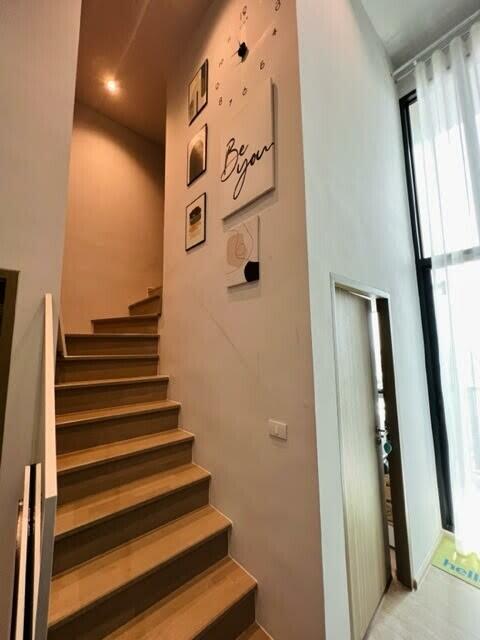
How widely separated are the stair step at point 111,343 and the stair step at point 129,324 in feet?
0.69

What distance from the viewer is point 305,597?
4.55 ft

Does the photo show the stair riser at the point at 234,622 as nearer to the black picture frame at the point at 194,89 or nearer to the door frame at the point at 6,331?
the door frame at the point at 6,331

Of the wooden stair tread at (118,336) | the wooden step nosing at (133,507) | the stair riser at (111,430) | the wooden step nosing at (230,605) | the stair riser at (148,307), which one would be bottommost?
the wooden step nosing at (230,605)

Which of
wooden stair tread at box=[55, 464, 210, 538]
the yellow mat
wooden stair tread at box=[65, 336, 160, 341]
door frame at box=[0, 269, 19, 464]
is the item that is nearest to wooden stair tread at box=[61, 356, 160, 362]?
wooden stair tread at box=[65, 336, 160, 341]

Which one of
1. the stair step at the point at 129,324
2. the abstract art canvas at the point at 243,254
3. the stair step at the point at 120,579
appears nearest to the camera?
the stair step at the point at 120,579

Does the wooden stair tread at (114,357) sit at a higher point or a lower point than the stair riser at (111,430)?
higher

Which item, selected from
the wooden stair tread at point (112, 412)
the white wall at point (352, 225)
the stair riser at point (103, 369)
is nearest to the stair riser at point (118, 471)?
the wooden stair tread at point (112, 412)

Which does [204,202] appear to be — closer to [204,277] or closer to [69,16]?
[204,277]

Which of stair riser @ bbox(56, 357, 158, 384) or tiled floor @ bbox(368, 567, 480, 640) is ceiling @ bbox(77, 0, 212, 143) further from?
tiled floor @ bbox(368, 567, 480, 640)

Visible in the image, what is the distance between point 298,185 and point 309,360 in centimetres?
100

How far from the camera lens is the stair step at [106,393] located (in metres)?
2.12

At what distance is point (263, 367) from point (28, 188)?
1.88 metres

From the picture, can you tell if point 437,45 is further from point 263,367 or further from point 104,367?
point 104,367

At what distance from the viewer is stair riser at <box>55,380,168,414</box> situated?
2121mm
